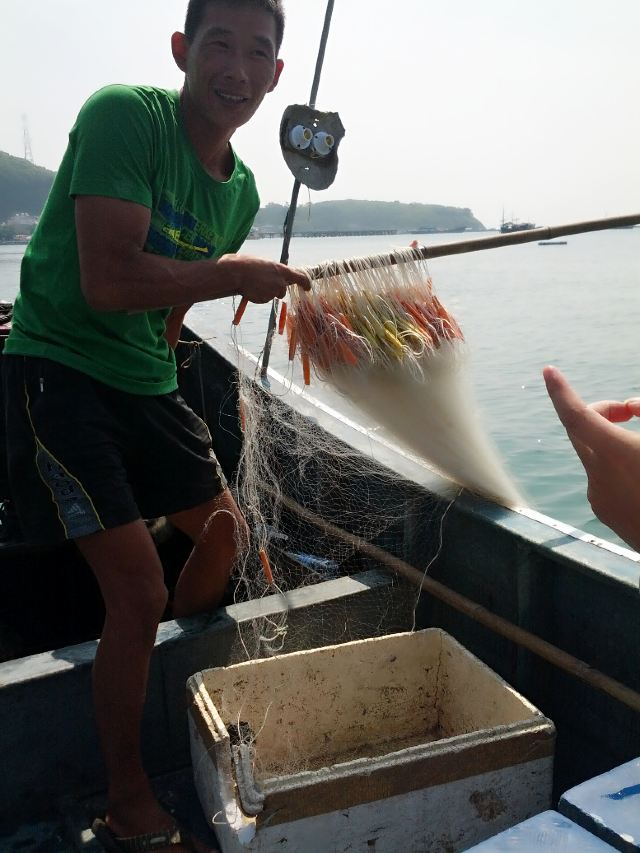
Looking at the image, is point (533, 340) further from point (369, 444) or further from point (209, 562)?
point (209, 562)

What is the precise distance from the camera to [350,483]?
3623 mm

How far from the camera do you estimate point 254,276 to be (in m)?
2.47

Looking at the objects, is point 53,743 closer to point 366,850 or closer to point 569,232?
point 366,850

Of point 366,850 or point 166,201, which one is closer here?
point 366,850

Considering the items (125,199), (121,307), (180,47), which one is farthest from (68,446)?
(180,47)

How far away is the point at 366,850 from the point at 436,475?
1538 millimetres

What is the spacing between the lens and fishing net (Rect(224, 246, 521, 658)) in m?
2.98

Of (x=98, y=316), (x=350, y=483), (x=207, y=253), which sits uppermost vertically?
(x=207, y=253)

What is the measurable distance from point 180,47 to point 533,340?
1400cm

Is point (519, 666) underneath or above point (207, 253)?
underneath

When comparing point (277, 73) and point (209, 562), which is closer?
point (277, 73)

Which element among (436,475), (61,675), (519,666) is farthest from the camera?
(436,475)

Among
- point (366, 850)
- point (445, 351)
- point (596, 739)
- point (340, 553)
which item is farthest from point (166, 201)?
point (596, 739)

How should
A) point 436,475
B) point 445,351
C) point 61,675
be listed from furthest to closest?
point 436,475, point 445,351, point 61,675
